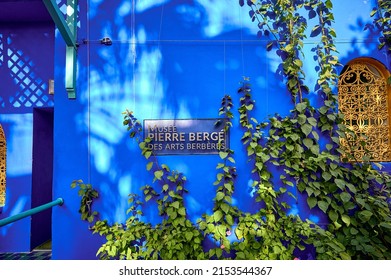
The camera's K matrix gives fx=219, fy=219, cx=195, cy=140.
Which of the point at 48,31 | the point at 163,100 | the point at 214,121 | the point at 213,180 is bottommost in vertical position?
the point at 213,180

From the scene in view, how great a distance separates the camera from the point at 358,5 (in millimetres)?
2822

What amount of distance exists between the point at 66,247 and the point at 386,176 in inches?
152

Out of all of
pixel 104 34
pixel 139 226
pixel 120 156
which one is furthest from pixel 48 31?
pixel 139 226

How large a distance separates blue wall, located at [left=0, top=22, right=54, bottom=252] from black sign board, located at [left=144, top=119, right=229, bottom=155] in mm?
2211

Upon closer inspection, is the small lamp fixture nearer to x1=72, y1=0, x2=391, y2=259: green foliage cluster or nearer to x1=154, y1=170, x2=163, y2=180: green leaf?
x1=72, y1=0, x2=391, y2=259: green foliage cluster

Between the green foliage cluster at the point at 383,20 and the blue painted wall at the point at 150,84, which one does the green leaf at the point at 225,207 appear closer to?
the blue painted wall at the point at 150,84

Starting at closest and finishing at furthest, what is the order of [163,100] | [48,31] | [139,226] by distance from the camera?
[139,226]
[163,100]
[48,31]

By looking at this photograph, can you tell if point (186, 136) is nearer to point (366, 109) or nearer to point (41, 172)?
point (366, 109)

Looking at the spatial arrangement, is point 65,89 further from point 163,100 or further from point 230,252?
point 230,252

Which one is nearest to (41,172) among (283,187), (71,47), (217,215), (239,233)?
(71,47)

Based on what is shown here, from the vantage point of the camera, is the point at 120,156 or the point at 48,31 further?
the point at 48,31

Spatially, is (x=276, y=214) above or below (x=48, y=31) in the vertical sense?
below

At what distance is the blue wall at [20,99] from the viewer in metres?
3.54

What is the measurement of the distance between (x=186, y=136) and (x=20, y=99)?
3069 mm
